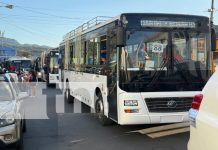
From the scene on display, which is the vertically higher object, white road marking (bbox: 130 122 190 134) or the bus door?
the bus door

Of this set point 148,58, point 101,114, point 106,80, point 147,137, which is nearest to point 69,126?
point 101,114

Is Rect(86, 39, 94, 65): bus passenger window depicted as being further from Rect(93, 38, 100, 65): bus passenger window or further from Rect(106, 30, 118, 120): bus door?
Rect(106, 30, 118, 120): bus door

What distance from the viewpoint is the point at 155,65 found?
9.01 m

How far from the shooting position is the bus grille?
8812 millimetres

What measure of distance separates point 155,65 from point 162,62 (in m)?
0.19

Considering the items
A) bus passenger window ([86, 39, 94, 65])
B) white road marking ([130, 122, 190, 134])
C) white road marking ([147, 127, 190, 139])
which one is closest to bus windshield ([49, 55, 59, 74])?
bus passenger window ([86, 39, 94, 65])

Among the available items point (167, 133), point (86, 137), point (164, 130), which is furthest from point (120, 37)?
point (164, 130)

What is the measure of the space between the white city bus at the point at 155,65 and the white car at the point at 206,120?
14.6 feet

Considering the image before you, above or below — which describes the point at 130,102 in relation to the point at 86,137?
above

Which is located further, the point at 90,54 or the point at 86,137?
the point at 90,54

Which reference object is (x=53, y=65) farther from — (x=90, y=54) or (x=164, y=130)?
(x=164, y=130)

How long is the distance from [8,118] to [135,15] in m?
3.80

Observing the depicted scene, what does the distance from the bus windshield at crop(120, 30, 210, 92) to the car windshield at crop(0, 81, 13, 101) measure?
2.49 meters

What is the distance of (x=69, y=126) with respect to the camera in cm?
1097
